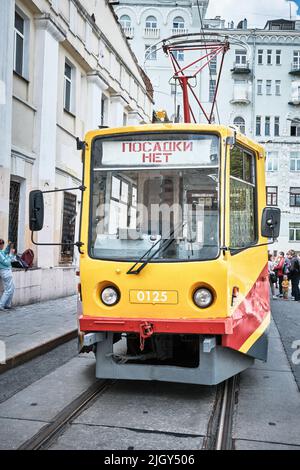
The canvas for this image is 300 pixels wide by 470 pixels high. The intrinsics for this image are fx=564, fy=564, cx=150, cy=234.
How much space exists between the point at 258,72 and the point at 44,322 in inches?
1686

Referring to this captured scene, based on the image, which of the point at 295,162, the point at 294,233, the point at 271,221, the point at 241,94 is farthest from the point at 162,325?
the point at 241,94

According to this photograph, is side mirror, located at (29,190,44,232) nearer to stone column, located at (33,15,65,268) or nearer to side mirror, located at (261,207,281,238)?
side mirror, located at (261,207,281,238)

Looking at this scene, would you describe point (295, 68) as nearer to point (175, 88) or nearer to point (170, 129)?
point (175, 88)

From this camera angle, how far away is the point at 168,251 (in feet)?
19.7

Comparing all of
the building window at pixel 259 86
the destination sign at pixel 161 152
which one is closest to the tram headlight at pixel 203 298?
the destination sign at pixel 161 152

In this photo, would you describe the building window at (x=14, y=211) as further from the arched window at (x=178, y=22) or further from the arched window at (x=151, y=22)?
the arched window at (x=151, y=22)

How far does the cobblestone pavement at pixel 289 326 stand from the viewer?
27.6ft

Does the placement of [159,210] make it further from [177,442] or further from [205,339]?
[177,442]

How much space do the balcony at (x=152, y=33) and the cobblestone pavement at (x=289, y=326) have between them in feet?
111

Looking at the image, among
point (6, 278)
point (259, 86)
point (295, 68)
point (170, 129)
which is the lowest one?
point (6, 278)

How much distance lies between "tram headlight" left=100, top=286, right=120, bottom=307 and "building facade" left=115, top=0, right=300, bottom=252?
41.3 m

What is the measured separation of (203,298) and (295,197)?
4308cm

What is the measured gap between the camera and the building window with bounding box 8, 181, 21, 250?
45.4 feet
